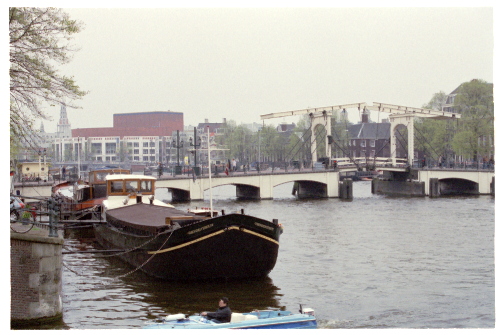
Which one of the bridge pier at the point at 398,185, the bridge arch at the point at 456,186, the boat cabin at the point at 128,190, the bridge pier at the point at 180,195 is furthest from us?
the bridge arch at the point at 456,186

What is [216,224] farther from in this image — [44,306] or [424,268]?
[424,268]

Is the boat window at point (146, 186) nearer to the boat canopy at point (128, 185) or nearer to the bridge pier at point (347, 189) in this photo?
the boat canopy at point (128, 185)

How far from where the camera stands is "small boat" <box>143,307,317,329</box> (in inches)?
532

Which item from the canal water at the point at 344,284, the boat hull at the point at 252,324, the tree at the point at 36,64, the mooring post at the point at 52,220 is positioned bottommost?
the canal water at the point at 344,284

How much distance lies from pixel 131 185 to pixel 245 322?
49.7ft

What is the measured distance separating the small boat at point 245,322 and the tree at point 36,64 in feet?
22.9

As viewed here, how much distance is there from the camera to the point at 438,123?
7531 centimetres

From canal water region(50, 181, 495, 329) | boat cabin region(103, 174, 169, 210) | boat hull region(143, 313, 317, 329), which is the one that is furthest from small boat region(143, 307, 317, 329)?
boat cabin region(103, 174, 169, 210)

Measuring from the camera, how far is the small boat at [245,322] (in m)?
13.5

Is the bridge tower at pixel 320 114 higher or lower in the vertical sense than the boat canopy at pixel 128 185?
higher

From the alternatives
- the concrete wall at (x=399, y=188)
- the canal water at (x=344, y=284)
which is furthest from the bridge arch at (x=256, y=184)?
the canal water at (x=344, y=284)

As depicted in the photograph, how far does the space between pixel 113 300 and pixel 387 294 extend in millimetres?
7530

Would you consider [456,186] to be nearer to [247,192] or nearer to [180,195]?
[247,192]

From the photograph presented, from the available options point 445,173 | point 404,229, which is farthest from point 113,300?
point 445,173
